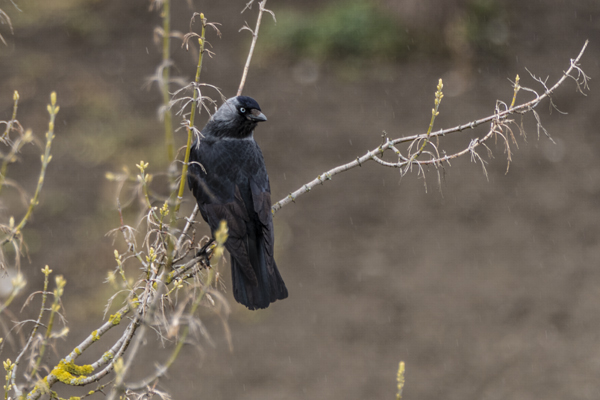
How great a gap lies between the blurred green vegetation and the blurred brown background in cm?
4

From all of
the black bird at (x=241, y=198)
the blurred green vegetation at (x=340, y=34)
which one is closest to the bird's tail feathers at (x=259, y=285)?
the black bird at (x=241, y=198)

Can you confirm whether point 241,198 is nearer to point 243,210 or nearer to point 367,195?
point 243,210

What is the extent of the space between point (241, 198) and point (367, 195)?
6603 millimetres

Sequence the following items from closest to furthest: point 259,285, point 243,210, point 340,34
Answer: point 259,285
point 243,210
point 340,34

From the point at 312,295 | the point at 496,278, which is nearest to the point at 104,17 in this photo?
the point at 312,295

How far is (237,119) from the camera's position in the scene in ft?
13.6

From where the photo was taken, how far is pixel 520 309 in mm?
8289

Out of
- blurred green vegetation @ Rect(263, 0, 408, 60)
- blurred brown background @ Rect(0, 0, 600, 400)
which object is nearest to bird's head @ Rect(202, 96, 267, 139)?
blurred brown background @ Rect(0, 0, 600, 400)

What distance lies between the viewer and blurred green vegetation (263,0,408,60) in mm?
12180

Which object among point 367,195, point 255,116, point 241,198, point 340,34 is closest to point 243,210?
point 241,198

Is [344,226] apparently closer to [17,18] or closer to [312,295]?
[312,295]

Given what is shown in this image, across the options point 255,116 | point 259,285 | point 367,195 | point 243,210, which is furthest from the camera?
point 367,195

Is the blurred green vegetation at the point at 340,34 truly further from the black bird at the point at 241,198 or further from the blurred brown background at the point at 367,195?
the black bird at the point at 241,198

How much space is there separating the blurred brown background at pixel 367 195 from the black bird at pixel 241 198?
3.15 meters
